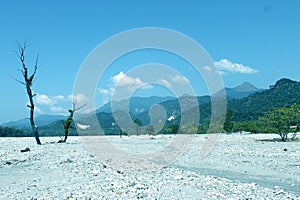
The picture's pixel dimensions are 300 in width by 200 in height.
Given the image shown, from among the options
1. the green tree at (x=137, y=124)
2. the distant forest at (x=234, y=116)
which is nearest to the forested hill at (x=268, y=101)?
the distant forest at (x=234, y=116)

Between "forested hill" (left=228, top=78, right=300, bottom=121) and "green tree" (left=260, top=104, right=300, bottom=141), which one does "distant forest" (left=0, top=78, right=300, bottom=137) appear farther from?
"green tree" (left=260, top=104, right=300, bottom=141)

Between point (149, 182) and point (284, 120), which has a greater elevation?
point (284, 120)

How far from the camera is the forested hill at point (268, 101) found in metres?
83.6

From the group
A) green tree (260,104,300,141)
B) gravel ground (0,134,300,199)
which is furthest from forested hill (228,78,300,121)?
gravel ground (0,134,300,199)

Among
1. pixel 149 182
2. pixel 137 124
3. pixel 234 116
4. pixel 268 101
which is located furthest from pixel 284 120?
pixel 268 101

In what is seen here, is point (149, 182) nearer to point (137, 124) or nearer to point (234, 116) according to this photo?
point (137, 124)

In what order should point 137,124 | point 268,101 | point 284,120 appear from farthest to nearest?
point 268,101
point 137,124
point 284,120

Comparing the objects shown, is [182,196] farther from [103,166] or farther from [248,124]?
[248,124]

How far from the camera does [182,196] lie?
10.1 m

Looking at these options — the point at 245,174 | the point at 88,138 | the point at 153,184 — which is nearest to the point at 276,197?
the point at 153,184

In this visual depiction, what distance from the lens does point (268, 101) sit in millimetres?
94250

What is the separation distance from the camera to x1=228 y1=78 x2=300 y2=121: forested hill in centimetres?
8362

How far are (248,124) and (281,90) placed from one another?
4442 centimetres

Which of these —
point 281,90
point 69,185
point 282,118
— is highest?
point 281,90
